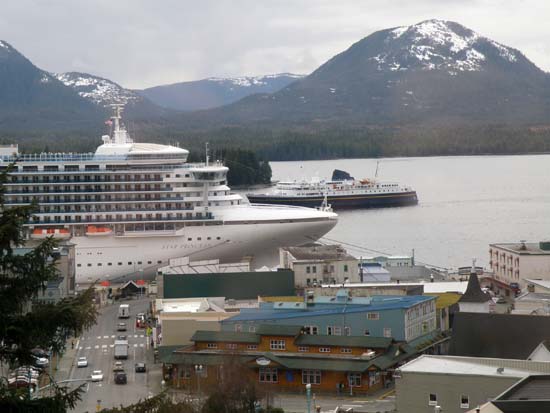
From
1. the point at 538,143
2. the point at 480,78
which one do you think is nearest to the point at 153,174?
the point at 538,143

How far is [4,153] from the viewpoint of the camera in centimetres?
2959

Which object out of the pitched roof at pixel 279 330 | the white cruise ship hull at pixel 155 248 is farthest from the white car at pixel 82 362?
the white cruise ship hull at pixel 155 248

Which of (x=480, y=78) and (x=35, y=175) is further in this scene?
(x=480, y=78)

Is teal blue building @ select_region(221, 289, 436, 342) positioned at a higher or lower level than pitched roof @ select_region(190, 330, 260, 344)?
higher

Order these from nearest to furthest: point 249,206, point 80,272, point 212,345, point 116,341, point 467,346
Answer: point 467,346, point 212,345, point 116,341, point 80,272, point 249,206

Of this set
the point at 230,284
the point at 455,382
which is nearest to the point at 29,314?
the point at 455,382

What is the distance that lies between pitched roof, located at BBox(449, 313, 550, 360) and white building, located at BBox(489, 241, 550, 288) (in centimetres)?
936

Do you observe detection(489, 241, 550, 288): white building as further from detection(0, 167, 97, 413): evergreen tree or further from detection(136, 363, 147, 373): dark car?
detection(0, 167, 97, 413): evergreen tree

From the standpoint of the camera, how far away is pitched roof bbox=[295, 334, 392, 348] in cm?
1736

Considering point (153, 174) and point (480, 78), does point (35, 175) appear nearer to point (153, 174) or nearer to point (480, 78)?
point (153, 174)

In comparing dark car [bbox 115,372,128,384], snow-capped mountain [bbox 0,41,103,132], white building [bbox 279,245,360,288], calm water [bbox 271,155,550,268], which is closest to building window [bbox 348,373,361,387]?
dark car [bbox 115,372,128,384]

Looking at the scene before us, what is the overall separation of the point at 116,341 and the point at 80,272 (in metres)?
8.71

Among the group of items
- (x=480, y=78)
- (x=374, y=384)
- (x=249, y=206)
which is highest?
(x=480, y=78)

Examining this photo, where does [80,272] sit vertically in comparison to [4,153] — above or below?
below
